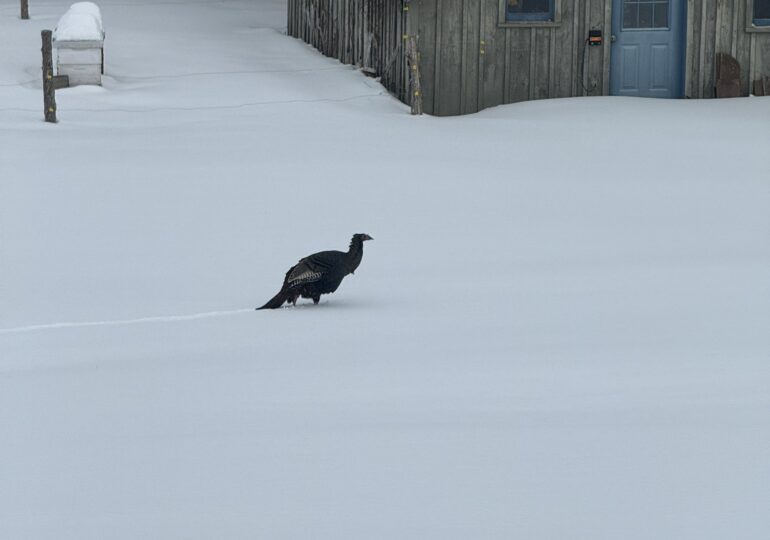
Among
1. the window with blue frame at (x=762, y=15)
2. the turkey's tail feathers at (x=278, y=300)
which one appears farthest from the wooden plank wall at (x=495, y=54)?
the turkey's tail feathers at (x=278, y=300)

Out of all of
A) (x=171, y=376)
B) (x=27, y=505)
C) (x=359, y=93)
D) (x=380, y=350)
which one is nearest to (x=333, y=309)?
(x=380, y=350)

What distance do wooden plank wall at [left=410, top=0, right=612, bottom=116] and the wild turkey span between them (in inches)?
408

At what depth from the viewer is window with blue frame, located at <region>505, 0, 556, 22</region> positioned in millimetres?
19734

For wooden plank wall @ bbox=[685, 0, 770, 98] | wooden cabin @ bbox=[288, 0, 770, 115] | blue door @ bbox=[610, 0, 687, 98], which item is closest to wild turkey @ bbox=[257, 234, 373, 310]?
wooden cabin @ bbox=[288, 0, 770, 115]

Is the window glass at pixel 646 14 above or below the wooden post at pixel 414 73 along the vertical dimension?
above

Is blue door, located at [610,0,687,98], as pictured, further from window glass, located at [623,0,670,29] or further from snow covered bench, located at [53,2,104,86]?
snow covered bench, located at [53,2,104,86]

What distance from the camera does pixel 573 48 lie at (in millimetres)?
19812

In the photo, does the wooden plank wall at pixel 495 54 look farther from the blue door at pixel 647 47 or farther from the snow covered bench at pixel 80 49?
the snow covered bench at pixel 80 49

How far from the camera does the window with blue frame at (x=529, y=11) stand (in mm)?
19734

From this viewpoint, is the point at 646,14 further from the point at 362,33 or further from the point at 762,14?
the point at 362,33

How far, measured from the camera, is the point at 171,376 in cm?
748

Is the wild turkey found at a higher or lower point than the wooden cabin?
lower

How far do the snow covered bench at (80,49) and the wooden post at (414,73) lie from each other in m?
4.23

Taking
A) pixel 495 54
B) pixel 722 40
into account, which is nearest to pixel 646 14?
pixel 722 40
